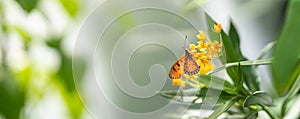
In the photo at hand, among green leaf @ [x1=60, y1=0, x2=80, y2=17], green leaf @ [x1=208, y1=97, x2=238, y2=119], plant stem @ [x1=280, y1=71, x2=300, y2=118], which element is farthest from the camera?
green leaf @ [x1=60, y1=0, x2=80, y2=17]

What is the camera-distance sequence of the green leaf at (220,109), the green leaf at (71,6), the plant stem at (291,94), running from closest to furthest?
the green leaf at (220,109) → the plant stem at (291,94) → the green leaf at (71,6)

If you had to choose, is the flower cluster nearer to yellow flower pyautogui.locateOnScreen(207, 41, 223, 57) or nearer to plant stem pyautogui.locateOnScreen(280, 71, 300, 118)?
yellow flower pyautogui.locateOnScreen(207, 41, 223, 57)

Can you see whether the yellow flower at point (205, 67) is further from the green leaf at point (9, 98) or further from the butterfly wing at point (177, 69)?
the green leaf at point (9, 98)

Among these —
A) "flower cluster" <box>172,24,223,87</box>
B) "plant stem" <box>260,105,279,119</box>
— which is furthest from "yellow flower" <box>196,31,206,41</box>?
"plant stem" <box>260,105,279,119</box>

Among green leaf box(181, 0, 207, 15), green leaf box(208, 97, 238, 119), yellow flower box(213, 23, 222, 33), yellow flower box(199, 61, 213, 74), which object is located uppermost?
green leaf box(181, 0, 207, 15)

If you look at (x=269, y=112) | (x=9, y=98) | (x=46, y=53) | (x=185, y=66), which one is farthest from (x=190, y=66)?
(x=46, y=53)

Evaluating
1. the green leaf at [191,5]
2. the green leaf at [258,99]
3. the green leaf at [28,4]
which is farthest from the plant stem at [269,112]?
the green leaf at [28,4]

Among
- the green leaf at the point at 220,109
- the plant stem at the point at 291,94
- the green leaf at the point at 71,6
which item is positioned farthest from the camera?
the green leaf at the point at 71,6

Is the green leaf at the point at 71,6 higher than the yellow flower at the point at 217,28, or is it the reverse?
the yellow flower at the point at 217,28
